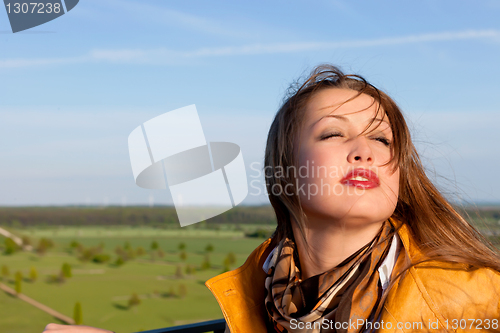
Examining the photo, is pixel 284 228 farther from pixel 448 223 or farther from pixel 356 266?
pixel 448 223

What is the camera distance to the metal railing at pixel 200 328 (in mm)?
1441

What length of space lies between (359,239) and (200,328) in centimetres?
79

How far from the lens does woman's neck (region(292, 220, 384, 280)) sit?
45.2 inches

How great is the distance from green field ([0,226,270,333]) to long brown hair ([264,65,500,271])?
17.8 m

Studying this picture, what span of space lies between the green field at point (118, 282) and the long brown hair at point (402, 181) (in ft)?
58.4

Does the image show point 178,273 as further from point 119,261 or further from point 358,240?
point 358,240

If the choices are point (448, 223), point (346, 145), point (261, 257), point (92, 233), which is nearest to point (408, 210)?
point (448, 223)

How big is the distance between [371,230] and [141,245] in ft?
85.6

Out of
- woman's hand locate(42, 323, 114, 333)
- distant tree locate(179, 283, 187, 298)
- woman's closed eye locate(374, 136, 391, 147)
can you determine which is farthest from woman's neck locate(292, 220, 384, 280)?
distant tree locate(179, 283, 187, 298)

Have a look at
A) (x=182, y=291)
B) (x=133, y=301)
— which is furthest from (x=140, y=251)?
(x=182, y=291)

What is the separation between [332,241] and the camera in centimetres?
117

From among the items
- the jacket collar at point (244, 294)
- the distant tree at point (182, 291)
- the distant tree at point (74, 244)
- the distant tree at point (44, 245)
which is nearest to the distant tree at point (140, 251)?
the distant tree at point (182, 291)

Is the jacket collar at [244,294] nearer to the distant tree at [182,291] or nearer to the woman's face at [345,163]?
the woman's face at [345,163]

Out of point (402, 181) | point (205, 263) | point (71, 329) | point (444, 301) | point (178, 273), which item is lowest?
point (178, 273)
